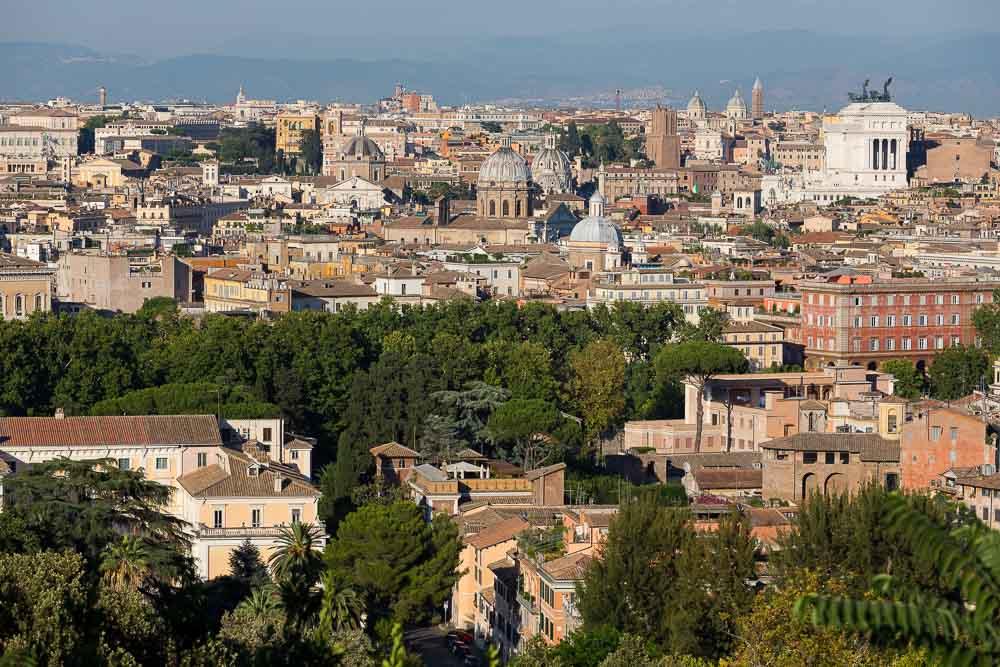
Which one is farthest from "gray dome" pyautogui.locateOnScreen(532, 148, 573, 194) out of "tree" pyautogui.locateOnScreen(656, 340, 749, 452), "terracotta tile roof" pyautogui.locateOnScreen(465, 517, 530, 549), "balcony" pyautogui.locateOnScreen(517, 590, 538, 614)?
"balcony" pyautogui.locateOnScreen(517, 590, 538, 614)

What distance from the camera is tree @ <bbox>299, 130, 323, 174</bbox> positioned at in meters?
121

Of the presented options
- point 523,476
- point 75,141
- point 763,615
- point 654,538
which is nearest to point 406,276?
point 523,476

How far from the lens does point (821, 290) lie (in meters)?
50.9

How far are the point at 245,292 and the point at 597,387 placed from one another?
1620 centimetres

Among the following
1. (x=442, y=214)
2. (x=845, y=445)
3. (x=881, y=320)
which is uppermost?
(x=442, y=214)

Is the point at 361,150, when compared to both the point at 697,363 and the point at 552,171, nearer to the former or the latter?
the point at 552,171

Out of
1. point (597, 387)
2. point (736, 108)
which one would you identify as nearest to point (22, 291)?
point (597, 387)

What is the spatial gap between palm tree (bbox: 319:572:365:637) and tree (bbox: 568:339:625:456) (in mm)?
18790

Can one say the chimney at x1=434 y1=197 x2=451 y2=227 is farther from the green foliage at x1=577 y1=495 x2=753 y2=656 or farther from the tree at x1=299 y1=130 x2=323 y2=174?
the green foliage at x1=577 y1=495 x2=753 y2=656

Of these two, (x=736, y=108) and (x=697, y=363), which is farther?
(x=736, y=108)

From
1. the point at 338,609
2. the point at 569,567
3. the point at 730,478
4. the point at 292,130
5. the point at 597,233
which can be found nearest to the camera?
the point at 338,609

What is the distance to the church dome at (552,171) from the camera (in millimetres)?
107625

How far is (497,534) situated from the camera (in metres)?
28.5

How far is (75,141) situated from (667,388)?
8743 centimetres
